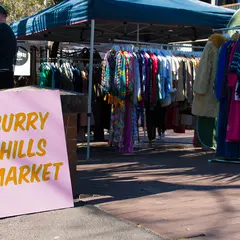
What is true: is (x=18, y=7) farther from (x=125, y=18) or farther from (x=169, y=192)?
(x=169, y=192)

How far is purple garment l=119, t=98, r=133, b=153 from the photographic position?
8.55 meters

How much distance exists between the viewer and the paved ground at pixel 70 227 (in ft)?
13.3

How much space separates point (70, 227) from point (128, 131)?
14.7 feet

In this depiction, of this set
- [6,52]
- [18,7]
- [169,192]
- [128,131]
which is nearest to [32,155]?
[169,192]

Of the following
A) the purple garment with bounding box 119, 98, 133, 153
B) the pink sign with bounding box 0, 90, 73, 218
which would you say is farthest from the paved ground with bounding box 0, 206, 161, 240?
the purple garment with bounding box 119, 98, 133, 153

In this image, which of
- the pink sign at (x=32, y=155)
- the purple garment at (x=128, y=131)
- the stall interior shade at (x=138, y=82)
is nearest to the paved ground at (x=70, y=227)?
the pink sign at (x=32, y=155)

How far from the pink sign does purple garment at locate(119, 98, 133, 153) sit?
12.4ft

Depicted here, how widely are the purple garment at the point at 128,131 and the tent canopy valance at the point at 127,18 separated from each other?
1.51 meters

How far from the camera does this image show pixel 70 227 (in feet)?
14.0

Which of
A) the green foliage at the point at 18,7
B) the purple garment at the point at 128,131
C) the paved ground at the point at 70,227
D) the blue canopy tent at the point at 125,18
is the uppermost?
the green foliage at the point at 18,7

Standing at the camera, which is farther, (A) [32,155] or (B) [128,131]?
(B) [128,131]

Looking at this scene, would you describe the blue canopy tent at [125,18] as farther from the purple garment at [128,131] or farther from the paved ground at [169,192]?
the paved ground at [169,192]

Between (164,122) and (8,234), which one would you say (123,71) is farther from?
(8,234)

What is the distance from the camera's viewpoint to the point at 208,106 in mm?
8242
